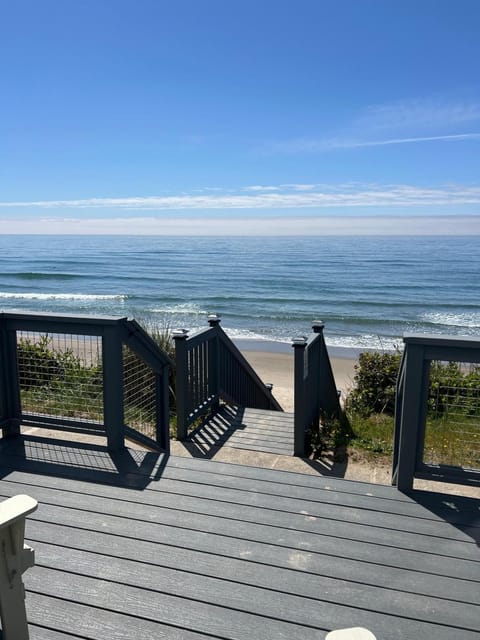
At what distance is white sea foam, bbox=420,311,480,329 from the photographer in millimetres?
22234

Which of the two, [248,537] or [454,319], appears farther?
[454,319]

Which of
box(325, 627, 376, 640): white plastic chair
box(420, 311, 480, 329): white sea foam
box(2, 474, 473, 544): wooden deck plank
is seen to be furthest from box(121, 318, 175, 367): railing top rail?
box(420, 311, 480, 329): white sea foam

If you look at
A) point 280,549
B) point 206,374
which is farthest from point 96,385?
point 280,549

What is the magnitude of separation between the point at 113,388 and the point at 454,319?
2213 cm

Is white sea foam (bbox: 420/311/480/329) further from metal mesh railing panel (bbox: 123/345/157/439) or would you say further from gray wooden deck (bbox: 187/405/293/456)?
metal mesh railing panel (bbox: 123/345/157/439)

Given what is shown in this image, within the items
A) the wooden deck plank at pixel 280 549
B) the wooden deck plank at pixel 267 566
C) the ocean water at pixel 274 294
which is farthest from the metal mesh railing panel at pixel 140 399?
the ocean water at pixel 274 294

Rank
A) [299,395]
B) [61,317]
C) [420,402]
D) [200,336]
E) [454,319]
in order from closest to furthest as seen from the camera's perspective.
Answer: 1. [420,402]
2. [61,317]
3. [299,395]
4. [200,336]
5. [454,319]

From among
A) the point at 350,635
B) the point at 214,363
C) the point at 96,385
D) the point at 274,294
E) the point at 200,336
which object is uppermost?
the point at 350,635

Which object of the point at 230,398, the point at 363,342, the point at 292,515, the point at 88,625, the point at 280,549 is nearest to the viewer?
the point at 88,625

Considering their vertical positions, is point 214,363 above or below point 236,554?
above

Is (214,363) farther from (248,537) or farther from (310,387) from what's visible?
(248,537)

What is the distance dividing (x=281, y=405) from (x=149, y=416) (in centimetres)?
567

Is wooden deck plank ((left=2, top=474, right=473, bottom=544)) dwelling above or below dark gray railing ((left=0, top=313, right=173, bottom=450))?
below

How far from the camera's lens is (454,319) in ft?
76.4
